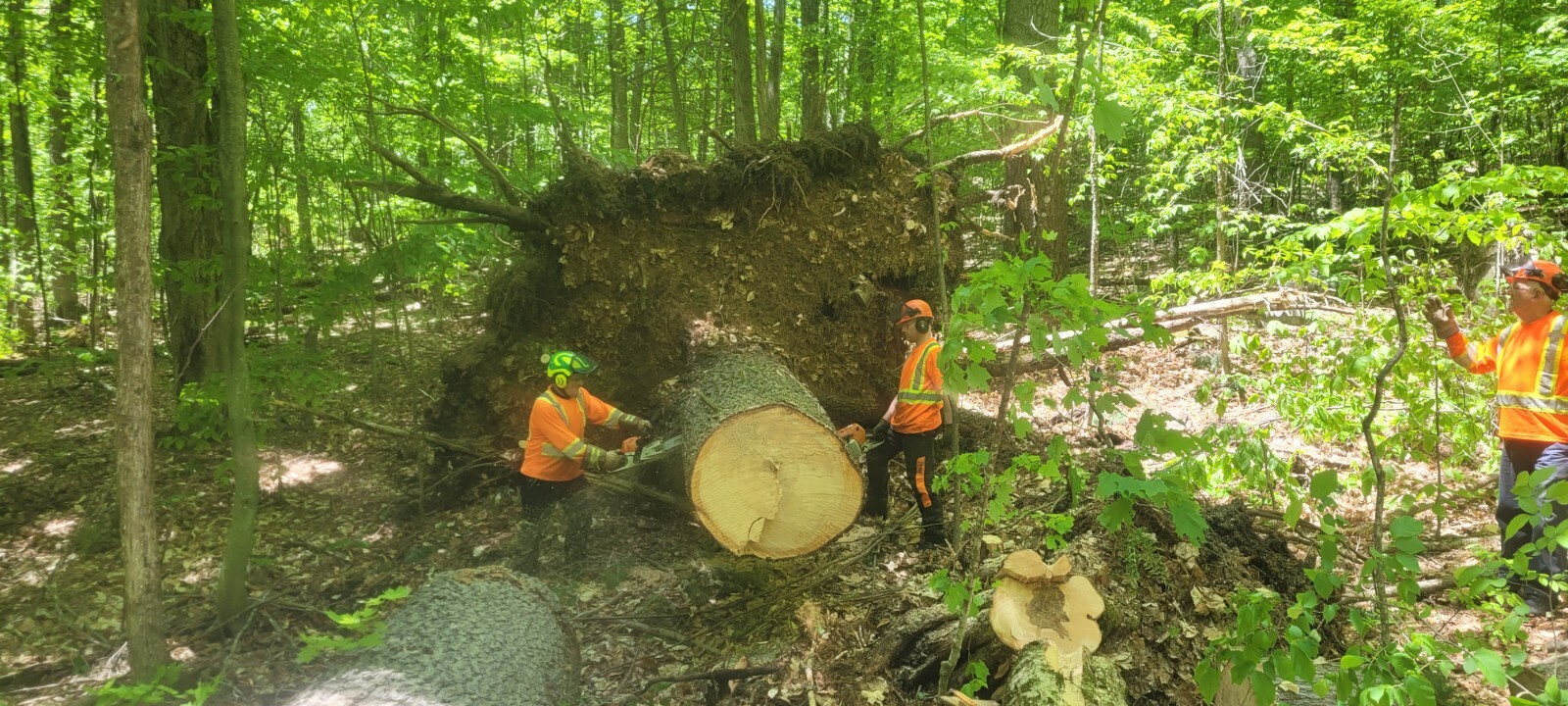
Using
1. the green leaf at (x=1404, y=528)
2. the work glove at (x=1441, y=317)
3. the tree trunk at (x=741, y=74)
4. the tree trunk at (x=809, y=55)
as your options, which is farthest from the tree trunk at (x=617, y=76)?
the green leaf at (x=1404, y=528)

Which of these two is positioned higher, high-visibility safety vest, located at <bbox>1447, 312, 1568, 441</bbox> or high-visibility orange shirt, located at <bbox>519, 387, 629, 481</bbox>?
high-visibility safety vest, located at <bbox>1447, 312, 1568, 441</bbox>

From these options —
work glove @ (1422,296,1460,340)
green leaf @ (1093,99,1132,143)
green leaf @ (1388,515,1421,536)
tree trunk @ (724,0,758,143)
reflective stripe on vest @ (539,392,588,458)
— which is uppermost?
tree trunk @ (724,0,758,143)

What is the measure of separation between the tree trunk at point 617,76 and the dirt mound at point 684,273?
665 centimetres

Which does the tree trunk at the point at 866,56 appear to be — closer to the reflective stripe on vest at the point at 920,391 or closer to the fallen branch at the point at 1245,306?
the fallen branch at the point at 1245,306

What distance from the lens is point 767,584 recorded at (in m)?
4.62

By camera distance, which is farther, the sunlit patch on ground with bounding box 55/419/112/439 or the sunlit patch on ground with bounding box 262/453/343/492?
the sunlit patch on ground with bounding box 55/419/112/439

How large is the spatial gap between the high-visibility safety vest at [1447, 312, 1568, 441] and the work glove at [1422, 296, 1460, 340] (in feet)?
0.19

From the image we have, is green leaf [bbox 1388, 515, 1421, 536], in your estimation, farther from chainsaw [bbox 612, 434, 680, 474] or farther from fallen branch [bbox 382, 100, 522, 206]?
fallen branch [bbox 382, 100, 522, 206]

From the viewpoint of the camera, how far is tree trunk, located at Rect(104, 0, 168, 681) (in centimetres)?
291

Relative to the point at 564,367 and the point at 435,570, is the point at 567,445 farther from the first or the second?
the point at 435,570

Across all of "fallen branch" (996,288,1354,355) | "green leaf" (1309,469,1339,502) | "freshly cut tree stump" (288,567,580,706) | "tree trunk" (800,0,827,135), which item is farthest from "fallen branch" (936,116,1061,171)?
"freshly cut tree stump" (288,567,580,706)

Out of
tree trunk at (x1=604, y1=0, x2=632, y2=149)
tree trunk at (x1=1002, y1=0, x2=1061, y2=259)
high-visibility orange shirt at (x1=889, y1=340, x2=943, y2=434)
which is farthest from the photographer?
tree trunk at (x1=604, y1=0, x2=632, y2=149)

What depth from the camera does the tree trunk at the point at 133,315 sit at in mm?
2910

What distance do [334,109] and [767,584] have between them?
19.4ft
